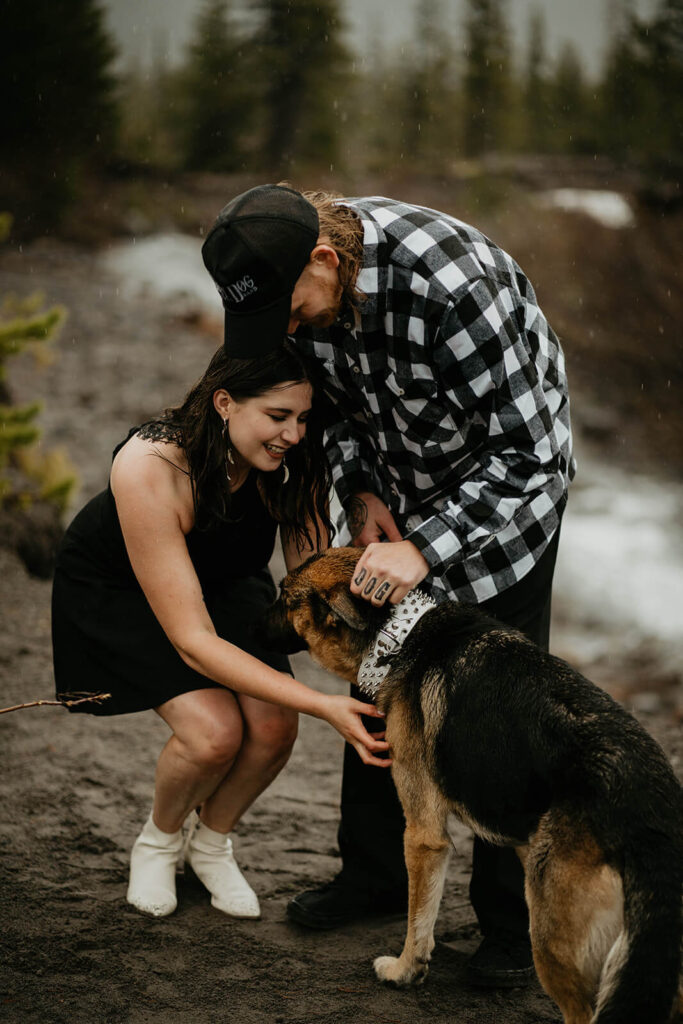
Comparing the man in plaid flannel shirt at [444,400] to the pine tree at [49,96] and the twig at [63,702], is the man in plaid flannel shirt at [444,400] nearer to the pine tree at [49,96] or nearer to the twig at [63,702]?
the twig at [63,702]

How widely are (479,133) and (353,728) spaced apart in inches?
1285

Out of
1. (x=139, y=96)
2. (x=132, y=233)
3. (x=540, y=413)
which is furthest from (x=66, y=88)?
(x=540, y=413)

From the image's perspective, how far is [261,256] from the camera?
2.96 metres

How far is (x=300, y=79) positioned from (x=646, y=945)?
27629 mm

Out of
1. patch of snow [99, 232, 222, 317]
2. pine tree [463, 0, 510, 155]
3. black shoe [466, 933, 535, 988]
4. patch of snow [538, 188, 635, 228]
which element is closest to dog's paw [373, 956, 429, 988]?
black shoe [466, 933, 535, 988]

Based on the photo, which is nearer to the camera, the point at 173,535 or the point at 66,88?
the point at 173,535

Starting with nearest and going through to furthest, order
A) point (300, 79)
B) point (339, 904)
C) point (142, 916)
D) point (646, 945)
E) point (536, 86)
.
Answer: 1. point (646, 945)
2. point (142, 916)
3. point (339, 904)
4. point (300, 79)
5. point (536, 86)

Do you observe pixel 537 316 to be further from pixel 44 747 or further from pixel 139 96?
pixel 139 96

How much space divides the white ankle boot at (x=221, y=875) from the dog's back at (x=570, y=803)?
123cm

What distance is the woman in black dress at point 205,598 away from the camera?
340 cm

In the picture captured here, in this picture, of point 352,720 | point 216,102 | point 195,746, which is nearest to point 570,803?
point 352,720

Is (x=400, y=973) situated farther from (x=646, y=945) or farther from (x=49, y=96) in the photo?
(x=49, y=96)

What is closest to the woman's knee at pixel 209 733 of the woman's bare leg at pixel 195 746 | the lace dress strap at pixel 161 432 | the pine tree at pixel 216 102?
the woman's bare leg at pixel 195 746

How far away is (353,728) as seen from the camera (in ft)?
10.4
